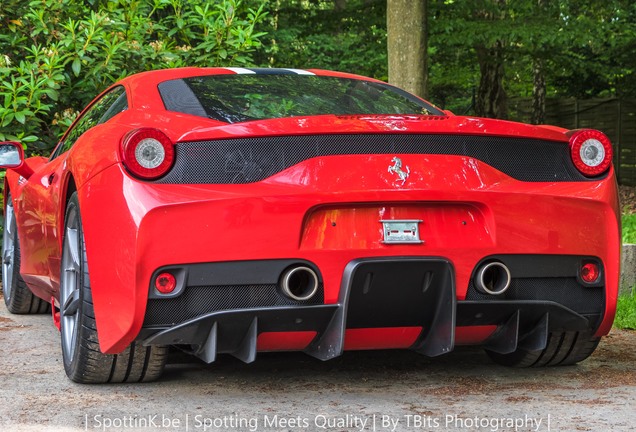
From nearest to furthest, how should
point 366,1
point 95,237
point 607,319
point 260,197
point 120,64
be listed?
1. point 260,197
2. point 95,237
3. point 607,319
4. point 120,64
5. point 366,1

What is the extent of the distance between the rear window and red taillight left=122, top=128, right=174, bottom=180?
442 millimetres

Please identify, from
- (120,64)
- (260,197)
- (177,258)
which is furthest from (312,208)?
(120,64)

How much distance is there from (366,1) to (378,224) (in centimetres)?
1374

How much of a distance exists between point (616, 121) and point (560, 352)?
18031 mm

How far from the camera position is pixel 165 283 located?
Answer: 12.9 feet

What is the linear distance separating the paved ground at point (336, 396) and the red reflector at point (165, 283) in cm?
46

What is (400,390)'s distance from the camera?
4414 millimetres

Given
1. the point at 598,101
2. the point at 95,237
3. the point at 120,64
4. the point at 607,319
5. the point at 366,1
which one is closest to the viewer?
the point at 95,237

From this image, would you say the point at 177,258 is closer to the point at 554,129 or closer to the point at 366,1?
the point at 554,129

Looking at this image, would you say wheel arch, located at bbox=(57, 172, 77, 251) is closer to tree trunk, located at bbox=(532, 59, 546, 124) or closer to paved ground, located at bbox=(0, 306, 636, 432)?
paved ground, located at bbox=(0, 306, 636, 432)

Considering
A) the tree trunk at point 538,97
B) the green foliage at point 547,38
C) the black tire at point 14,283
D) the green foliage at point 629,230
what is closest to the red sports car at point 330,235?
the black tire at point 14,283

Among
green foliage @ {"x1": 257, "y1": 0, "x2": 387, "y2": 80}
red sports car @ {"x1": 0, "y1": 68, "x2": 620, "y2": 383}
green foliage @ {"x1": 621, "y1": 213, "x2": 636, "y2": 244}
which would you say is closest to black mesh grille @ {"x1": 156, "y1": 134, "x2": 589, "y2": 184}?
red sports car @ {"x1": 0, "y1": 68, "x2": 620, "y2": 383}

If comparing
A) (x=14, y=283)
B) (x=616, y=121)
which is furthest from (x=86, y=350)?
(x=616, y=121)

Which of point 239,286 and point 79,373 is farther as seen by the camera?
point 79,373
